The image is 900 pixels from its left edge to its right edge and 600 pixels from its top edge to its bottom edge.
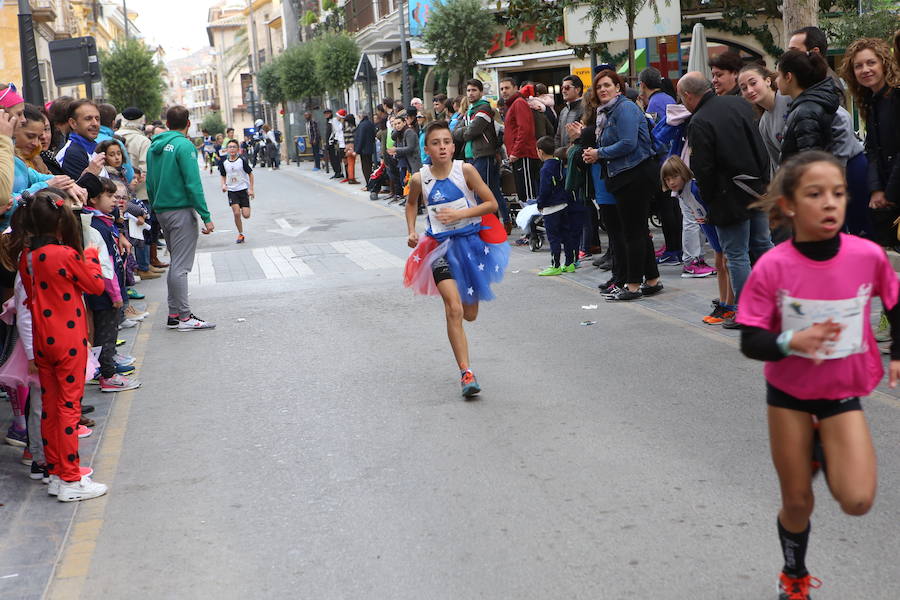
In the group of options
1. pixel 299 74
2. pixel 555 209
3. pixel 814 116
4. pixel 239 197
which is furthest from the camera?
pixel 299 74

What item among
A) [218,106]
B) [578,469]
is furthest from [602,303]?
[218,106]

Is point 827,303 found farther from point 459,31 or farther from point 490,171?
point 459,31

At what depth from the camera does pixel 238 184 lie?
59.8 ft

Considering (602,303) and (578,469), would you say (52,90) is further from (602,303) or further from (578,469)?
(578,469)

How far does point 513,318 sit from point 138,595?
19.8 ft

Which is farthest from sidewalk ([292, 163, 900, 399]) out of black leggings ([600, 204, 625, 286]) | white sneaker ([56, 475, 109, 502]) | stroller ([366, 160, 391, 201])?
stroller ([366, 160, 391, 201])

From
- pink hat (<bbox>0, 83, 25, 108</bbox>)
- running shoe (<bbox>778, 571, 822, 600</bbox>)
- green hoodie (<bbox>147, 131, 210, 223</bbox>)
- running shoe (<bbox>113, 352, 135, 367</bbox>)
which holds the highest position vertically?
pink hat (<bbox>0, 83, 25, 108</bbox>)

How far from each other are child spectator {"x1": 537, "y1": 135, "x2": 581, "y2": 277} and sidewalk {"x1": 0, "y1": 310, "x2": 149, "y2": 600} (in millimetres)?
6546

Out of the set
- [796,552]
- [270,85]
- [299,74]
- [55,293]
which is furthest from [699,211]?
[270,85]

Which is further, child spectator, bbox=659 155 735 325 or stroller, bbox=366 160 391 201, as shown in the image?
stroller, bbox=366 160 391 201

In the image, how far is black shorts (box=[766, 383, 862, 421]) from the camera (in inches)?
139

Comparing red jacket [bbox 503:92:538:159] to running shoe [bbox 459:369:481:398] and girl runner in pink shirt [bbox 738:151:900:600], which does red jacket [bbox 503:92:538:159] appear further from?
girl runner in pink shirt [bbox 738:151:900:600]

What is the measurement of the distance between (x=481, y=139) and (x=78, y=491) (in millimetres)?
10542

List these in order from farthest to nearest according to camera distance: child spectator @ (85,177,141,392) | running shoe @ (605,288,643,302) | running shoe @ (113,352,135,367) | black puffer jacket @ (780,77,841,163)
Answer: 1. running shoe @ (605,288,643,302)
2. running shoe @ (113,352,135,367)
3. child spectator @ (85,177,141,392)
4. black puffer jacket @ (780,77,841,163)
